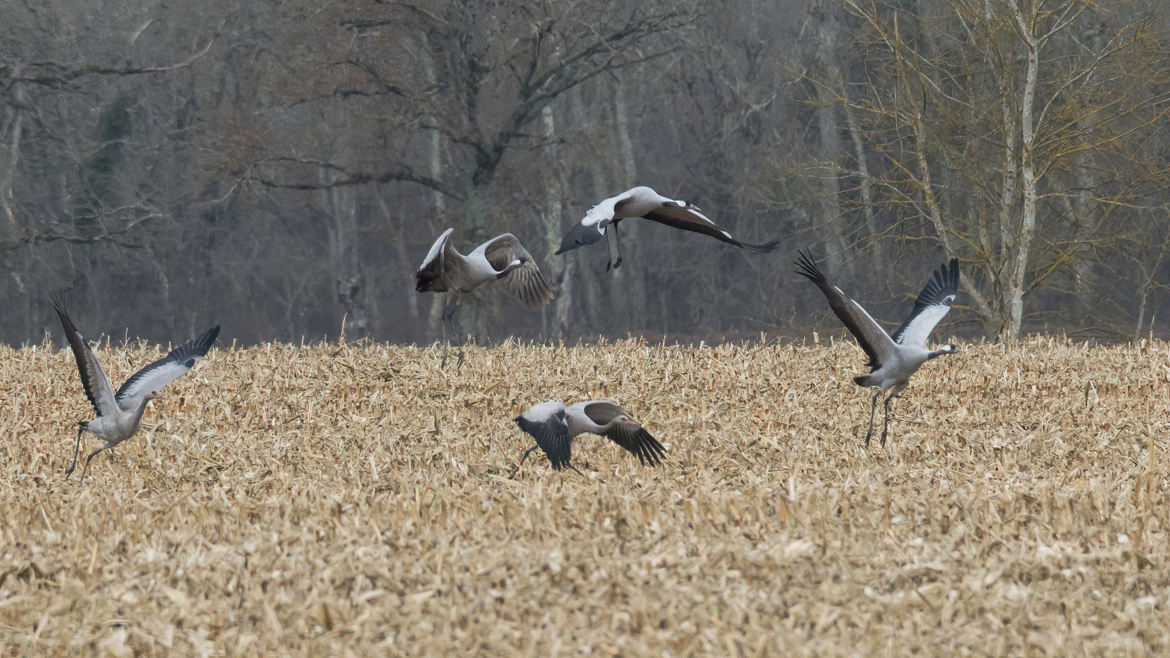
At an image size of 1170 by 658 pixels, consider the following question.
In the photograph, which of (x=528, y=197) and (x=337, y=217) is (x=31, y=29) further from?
(x=337, y=217)

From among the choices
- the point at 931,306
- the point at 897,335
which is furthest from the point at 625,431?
the point at 931,306

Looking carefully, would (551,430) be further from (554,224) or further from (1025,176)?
(554,224)

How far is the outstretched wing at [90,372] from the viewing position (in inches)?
309

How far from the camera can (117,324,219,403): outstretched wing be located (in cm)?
843

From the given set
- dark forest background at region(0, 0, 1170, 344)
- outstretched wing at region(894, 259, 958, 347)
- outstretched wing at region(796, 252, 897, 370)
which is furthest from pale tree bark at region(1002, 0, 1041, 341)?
outstretched wing at region(796, 252, 897, 370)

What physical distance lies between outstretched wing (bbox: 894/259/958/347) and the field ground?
701 millimetres

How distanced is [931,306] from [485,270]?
3.63m

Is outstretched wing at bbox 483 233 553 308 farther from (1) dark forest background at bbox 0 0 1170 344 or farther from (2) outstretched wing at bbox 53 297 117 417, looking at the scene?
(1) dark forest background at bbox 0 0 1170 344

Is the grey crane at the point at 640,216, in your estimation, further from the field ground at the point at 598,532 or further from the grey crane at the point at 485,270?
the grey crane at the point at 485,270

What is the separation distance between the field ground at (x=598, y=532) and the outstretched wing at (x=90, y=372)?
43cm

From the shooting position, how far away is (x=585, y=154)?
2794cm

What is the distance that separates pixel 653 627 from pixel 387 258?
4592 centimetres

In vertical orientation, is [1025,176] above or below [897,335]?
above

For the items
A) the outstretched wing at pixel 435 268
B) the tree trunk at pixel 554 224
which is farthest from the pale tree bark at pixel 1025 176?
the outstretched wing at pixel 435 268
